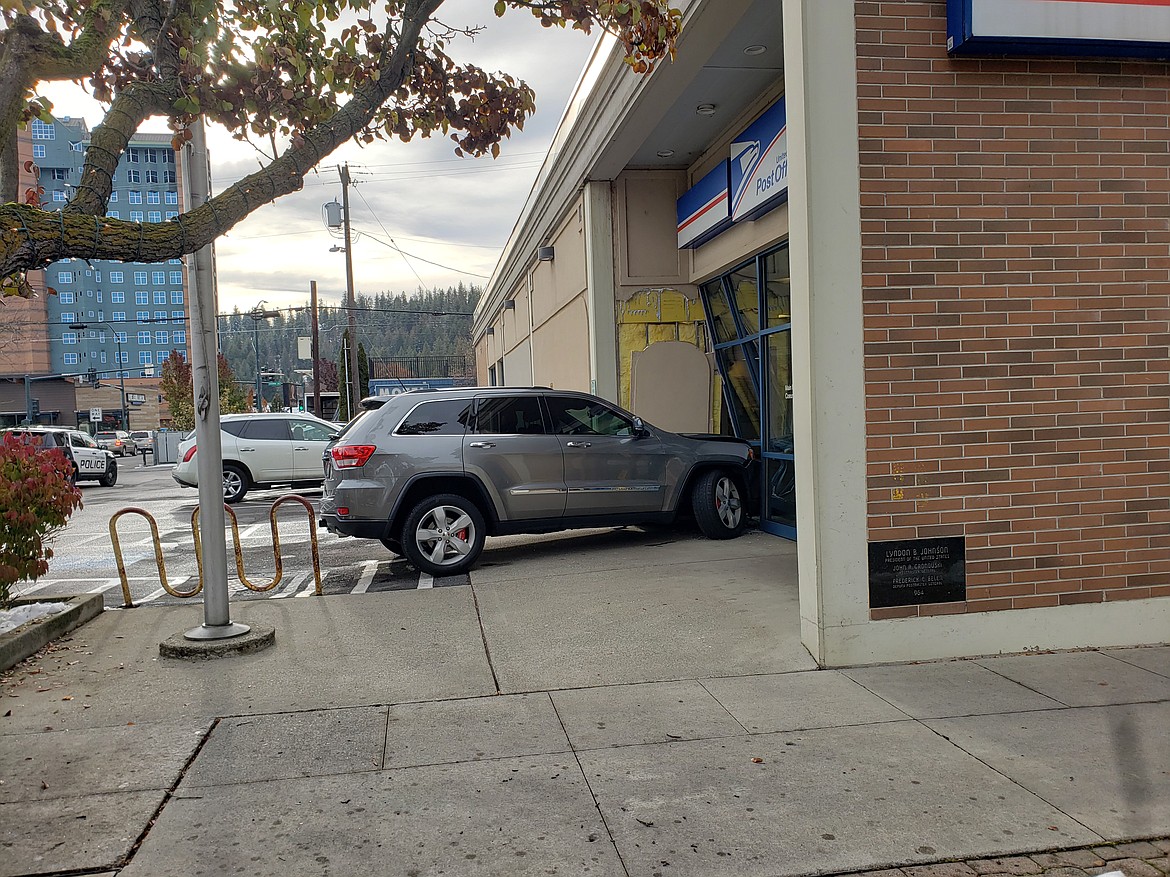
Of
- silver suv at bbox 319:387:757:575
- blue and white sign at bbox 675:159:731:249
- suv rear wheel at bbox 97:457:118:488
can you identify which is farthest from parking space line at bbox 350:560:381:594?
suv rear wheel at bbox 97:457:118:488

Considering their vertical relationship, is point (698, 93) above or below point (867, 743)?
above

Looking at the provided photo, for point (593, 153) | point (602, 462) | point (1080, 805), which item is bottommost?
point (1080, 805)

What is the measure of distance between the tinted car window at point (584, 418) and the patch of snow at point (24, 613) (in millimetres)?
4805

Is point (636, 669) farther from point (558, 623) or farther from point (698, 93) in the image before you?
point (698, 93)

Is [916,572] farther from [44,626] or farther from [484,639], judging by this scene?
[44,626]

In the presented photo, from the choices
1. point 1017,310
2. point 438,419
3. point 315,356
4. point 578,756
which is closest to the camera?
point 578,756

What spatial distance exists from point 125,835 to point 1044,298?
5817mm

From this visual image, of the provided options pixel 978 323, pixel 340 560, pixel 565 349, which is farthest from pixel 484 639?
pixel 565 349

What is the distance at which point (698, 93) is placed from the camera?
34.7 ft

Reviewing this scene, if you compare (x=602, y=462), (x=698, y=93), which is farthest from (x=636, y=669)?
(x=698, y=93)

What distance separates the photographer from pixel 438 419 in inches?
375

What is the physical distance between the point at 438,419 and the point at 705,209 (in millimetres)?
4856

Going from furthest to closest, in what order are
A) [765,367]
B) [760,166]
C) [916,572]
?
[765,367] < [760,166] < [916,572]

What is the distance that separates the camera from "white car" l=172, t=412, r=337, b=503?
1930 cm
